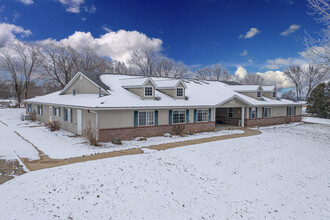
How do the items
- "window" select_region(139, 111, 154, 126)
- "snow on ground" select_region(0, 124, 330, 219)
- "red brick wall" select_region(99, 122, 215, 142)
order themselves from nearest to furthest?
"snow on ground" select_region(0, 124, 330, 219) → "red brick wall" select_region(99, 122, 215, 142) → "window" select_region(139, 111, 154, 126)

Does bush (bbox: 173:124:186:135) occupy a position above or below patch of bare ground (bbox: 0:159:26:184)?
above

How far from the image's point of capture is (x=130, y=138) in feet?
51.1

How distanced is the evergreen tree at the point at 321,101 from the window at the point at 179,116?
100 feet

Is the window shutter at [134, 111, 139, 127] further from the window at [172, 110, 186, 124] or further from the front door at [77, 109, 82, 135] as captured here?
the front door at [77, 109, 82, 135]

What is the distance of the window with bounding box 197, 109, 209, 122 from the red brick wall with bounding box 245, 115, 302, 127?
640 cm

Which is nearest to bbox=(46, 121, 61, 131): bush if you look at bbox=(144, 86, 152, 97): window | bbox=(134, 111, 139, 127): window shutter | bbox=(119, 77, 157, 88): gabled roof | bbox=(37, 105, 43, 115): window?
bbox=(119, 77, 157, 88): gabled roof

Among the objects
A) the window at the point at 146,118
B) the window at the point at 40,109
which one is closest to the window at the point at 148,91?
the window at the point at 146,118

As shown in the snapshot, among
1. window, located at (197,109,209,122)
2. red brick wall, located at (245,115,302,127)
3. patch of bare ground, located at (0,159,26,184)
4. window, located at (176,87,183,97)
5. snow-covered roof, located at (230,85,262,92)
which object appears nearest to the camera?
patch of bare ground, located at (0,159,26,184)

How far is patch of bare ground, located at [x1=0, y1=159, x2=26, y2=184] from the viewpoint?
322 inches

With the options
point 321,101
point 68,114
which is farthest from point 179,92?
point 321,101

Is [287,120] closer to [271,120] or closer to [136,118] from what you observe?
[271,120]

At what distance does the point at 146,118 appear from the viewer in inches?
648

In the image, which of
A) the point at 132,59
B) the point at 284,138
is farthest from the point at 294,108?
the point at 132,59

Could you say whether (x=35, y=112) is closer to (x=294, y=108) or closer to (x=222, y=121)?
(x=222, y=121)
